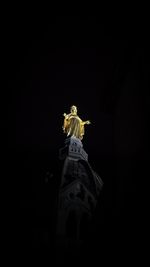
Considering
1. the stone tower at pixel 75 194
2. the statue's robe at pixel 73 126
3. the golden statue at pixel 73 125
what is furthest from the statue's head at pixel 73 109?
the stone tower at pixel 75 194

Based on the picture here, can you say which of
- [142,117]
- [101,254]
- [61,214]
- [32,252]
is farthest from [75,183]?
[142,117]

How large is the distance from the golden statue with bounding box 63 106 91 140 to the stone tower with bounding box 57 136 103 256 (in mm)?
1225

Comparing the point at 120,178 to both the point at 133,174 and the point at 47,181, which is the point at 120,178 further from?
the point at 47,181

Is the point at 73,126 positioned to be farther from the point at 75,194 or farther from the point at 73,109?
the point at 75,194

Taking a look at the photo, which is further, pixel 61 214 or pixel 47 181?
pixel 47 181

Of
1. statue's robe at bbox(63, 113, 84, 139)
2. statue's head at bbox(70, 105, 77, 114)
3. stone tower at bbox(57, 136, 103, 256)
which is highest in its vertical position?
statue's head at bbox(70, 105, 77, 114)

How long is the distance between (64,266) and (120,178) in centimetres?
2418

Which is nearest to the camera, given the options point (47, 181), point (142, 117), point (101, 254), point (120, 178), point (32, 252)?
point (142, 117)

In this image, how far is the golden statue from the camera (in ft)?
180

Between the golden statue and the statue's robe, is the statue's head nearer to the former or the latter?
the golden statue

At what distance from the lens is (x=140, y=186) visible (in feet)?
24.2

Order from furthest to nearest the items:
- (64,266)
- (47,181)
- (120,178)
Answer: (47,181), (64,266), (120,178)

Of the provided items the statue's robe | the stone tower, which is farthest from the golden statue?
the stone tower

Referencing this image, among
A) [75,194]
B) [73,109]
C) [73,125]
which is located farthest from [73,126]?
[75,194]
